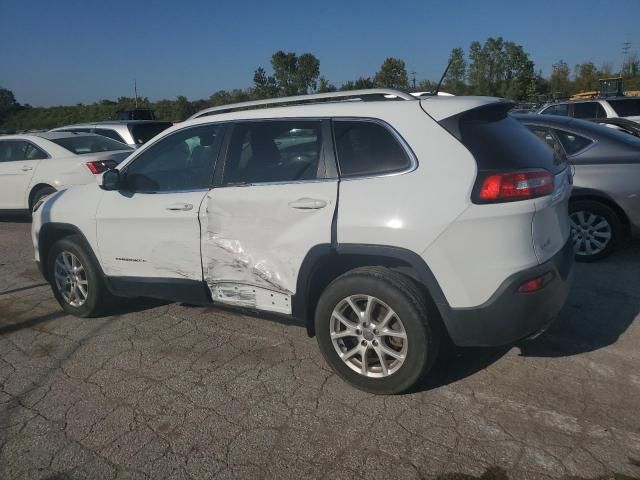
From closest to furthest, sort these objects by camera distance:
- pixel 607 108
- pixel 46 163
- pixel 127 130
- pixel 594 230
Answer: pixel 594 230 → pixel 46 163 → pixel 127 130 → pixel 607 108

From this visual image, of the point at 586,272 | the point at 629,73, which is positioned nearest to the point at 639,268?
the point at 586,272

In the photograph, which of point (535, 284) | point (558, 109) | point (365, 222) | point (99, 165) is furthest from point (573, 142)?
point (558, 109)

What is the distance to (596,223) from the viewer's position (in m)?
5.76

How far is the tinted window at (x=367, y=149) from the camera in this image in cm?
323

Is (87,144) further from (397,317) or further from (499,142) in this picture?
(499,142)

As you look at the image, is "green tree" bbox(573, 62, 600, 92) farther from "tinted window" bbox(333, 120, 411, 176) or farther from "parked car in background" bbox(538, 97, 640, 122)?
"tinted window" bbox(333, 120, 411, 176)

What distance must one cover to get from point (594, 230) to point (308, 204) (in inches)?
147

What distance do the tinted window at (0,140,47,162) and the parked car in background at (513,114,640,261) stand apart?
25.6 ft

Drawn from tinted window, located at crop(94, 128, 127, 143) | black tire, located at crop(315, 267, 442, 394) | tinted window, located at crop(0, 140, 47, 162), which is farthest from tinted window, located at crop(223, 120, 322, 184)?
tinted window, located at crop(94, 128, 127, 143)

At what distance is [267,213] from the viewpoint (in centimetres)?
358

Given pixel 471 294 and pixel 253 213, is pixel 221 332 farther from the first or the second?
pixel 471 294

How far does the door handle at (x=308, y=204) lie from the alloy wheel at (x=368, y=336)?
0.58 metres

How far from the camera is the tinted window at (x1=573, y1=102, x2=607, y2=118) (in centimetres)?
1376

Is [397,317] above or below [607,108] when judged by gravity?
below
